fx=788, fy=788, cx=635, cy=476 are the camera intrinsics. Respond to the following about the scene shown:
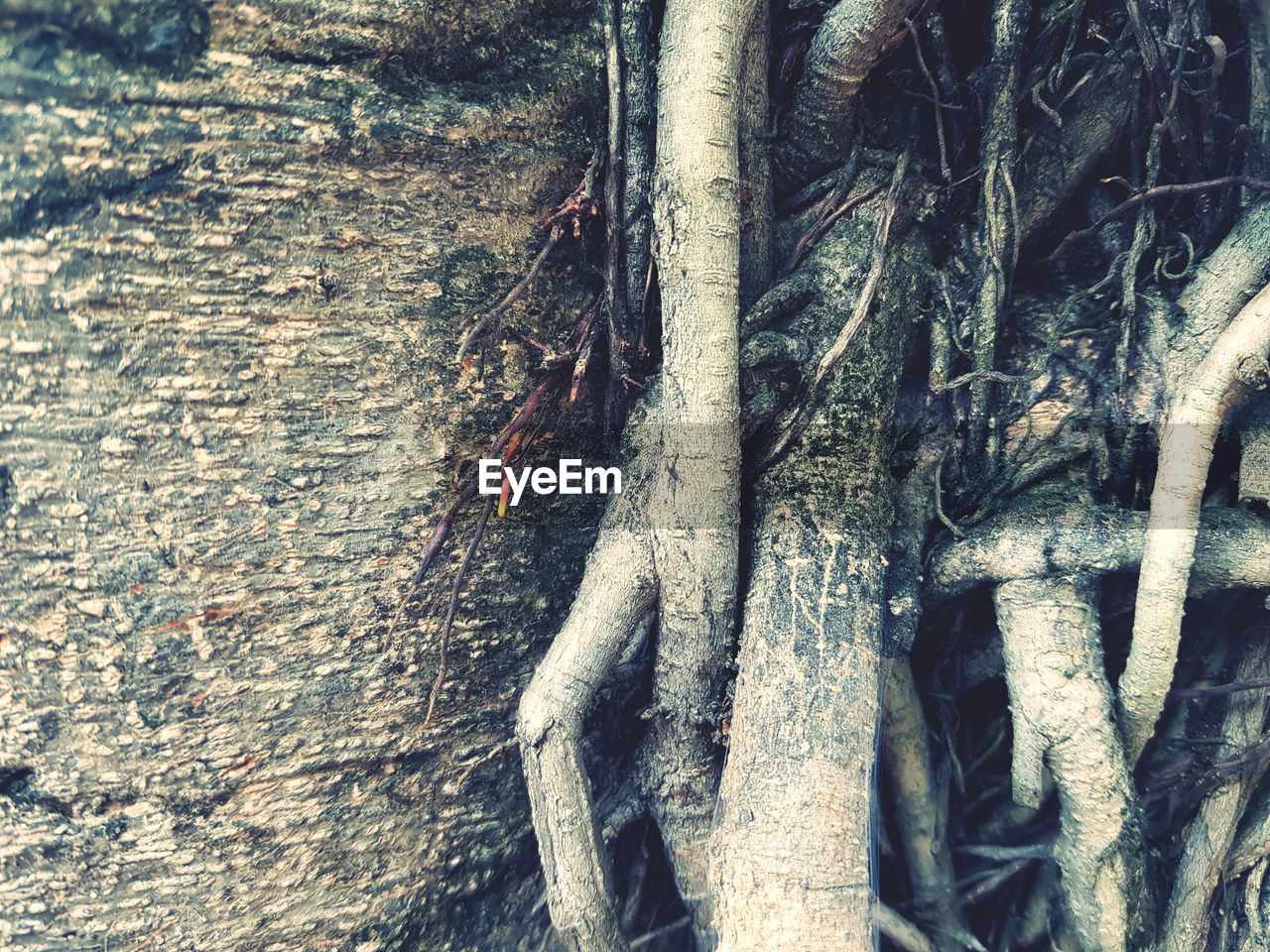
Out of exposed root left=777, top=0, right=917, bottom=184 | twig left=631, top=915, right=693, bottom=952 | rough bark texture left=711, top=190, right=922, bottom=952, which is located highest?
exposed root left=777, top=0, right=917, bottom=184

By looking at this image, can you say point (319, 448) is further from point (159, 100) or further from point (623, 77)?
point (623, 77)

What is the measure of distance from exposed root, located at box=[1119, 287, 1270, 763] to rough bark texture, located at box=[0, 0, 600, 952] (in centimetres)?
105

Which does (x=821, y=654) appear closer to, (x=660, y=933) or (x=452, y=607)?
(x=452, y=607)

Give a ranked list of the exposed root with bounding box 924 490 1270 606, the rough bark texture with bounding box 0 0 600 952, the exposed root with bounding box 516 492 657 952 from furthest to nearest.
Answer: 1. the exposed root with bounding box 924 490 1270 606
2. the exposed root with bounding box 516 492 657 952
3. the rough bark texture with bounding box 0 0 600 952

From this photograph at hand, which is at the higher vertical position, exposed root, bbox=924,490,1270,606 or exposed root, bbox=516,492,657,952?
exposed root, bbox=924,490,1270,606

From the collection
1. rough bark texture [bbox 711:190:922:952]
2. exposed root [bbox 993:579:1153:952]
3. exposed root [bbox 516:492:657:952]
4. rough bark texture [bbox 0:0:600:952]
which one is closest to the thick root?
rough bark texture [bbox 711:190:922:952]

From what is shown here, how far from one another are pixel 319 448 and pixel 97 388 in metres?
0.30

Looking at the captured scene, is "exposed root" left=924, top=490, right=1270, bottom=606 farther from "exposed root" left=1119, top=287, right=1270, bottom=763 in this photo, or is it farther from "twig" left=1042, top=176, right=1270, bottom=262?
"twig" left=1042, top=176, right=1270, bottom=262

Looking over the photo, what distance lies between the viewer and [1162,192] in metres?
1.41

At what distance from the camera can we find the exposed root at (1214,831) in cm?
141

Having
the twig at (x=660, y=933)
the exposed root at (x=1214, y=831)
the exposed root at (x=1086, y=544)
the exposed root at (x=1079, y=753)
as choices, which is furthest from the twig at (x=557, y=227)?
the exposed root at (x=1214, y=831)

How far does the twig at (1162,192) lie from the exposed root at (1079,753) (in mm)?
682

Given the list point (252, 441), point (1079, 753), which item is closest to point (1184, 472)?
point (1079, 753)

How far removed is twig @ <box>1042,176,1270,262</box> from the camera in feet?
4.53
